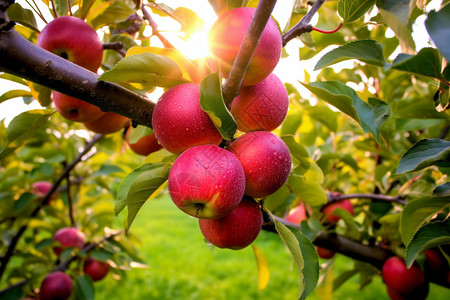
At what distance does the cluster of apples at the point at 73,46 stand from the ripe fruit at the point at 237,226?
0.53 metres

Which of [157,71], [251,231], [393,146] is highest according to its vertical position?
[157,71]

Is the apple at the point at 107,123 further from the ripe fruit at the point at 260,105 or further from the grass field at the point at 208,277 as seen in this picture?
the grass field at the point at 208,277

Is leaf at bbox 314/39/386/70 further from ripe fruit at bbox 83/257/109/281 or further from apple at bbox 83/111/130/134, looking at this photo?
ripe fruit at bbox 83/257/109/281

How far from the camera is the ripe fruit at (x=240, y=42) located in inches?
26.2

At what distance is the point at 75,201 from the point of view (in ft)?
8.35

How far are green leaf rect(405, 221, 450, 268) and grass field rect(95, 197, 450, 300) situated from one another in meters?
2.34

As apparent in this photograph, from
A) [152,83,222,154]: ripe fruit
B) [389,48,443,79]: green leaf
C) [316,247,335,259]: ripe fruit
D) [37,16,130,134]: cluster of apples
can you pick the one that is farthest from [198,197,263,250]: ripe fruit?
[316,247,335,259]: ripe fruit

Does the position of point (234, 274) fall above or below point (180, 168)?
below

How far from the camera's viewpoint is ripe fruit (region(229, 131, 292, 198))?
698mm

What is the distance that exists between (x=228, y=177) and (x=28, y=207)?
1.89 meters

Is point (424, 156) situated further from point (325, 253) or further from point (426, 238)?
point (325, 253)

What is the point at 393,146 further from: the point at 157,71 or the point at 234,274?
the point at 234,274

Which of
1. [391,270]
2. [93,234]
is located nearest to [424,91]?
[391,270]

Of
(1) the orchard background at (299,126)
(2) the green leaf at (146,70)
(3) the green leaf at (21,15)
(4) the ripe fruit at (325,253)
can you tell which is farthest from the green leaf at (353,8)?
(4) the ripe fruit at (325,253)
